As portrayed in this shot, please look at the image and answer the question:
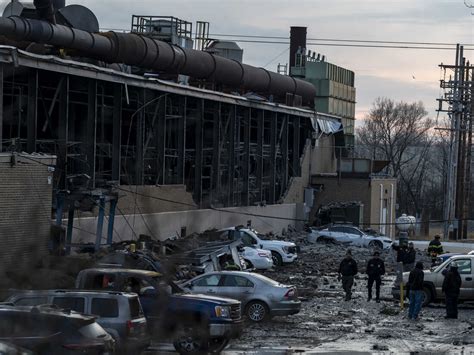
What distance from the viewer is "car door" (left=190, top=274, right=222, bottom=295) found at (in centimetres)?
2466

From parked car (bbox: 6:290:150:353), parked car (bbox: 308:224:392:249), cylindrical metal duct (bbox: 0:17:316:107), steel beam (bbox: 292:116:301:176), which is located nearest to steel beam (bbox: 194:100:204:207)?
cylindrical metal duct (bbox: 0:17:316:107)

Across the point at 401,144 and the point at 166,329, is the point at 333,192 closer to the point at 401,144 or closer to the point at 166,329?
the point at 401,144

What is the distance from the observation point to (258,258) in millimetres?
38969

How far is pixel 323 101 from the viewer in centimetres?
9369

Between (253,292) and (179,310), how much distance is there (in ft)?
49.2

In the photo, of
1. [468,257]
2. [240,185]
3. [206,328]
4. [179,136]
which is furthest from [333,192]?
[206,328]

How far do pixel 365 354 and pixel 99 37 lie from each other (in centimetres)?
2513

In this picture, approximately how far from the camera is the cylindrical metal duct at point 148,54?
37781mm

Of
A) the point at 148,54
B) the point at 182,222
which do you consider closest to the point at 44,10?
the point at 148,54

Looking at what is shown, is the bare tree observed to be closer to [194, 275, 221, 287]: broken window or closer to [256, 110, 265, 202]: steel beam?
[256, 110, 265, 202]: steel beam

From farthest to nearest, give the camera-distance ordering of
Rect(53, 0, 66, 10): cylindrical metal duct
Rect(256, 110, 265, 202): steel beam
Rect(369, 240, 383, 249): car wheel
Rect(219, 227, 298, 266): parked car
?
Answer: 1. Rect(256, 110, 265, 202): steel beam
2. Rect(369, 240, 383, 249): car wheel
3. Rect(53, 0, 66, 10): cylindrical metal duct
4. Rect(219, 227, 298, 266): parked car

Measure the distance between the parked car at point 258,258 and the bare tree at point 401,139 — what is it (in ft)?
233

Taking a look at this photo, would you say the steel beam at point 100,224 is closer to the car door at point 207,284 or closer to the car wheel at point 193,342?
the car door at point 207,284

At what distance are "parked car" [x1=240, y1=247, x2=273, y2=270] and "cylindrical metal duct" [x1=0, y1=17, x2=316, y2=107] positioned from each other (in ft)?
34.1
